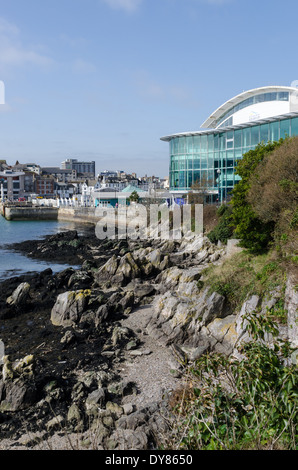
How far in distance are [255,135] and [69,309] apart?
33865 mm

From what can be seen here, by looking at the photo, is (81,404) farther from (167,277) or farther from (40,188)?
(40,188)

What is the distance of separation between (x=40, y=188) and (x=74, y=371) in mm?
150241

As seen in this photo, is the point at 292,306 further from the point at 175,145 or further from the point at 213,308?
the point at 175,145

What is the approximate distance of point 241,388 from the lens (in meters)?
7.14

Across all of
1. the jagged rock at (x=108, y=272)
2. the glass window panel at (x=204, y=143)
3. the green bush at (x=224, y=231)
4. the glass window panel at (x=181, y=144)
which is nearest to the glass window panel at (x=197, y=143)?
the glass window panel at (x=204, y=143)

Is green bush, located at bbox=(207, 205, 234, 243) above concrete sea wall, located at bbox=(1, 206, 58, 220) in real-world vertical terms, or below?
below

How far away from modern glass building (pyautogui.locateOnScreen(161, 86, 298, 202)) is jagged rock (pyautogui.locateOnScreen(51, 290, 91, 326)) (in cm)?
2722

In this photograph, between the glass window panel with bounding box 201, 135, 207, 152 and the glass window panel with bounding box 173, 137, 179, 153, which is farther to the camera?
the glass window panel with bounding box 173, 137, 179, 153

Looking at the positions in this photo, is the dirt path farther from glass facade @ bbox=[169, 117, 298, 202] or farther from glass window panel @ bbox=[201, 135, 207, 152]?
glass window panel @ bbox=[201, 135, 207, 152]

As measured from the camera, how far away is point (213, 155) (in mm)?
50562

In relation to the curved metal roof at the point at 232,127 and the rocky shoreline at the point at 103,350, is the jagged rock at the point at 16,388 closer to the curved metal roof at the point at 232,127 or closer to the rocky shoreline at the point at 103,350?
the rocky shoreline at the point at 103,350

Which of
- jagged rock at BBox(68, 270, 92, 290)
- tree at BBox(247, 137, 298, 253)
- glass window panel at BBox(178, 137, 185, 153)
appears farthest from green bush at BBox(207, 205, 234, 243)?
glass window panel at BBox(178, 137, 185, 153)

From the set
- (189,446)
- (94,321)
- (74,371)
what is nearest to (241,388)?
(189,446)

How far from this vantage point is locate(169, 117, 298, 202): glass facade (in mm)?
45188
